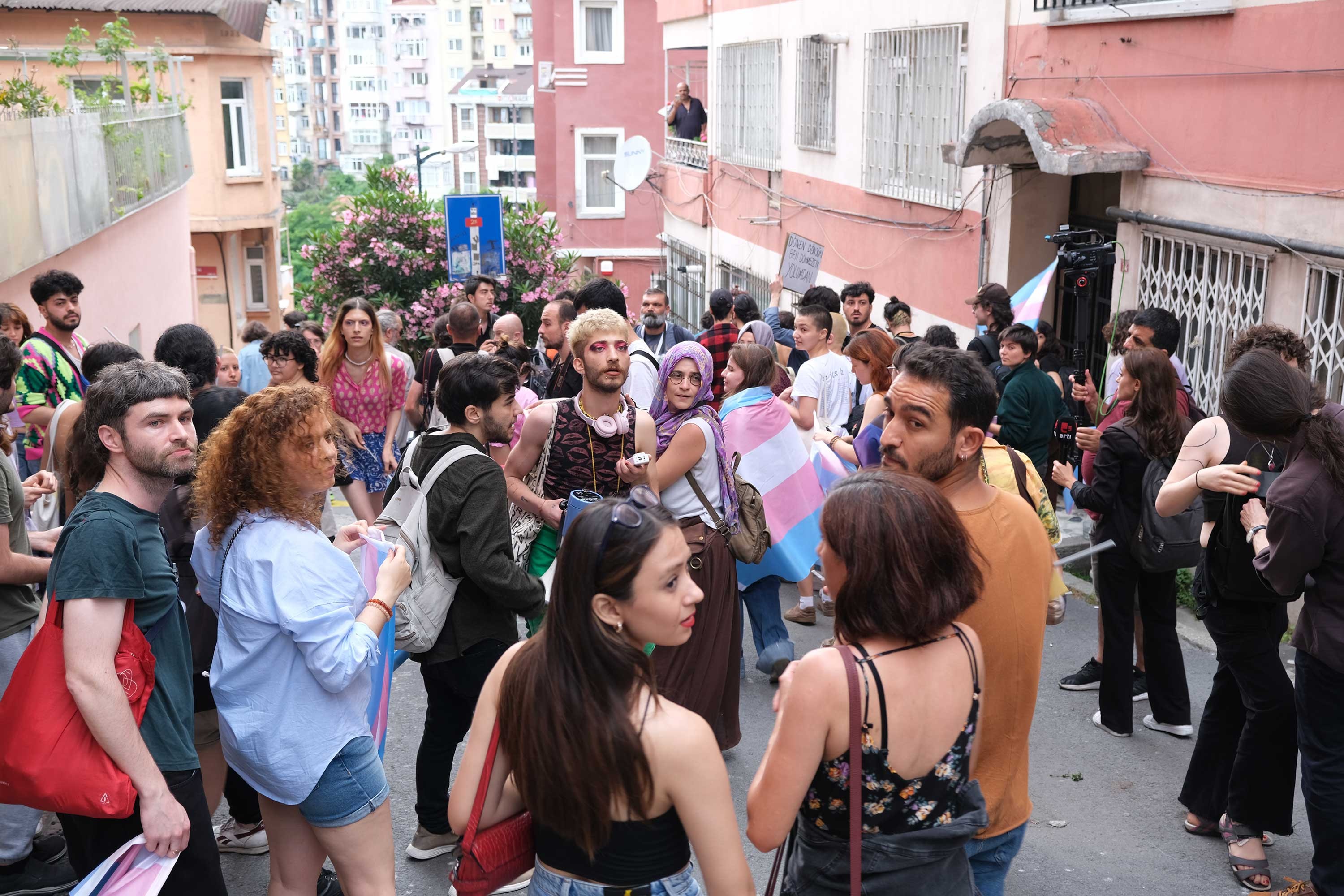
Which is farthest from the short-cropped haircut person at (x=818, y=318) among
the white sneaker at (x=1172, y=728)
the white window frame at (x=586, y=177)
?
the white window frame at (x=586, y=177)

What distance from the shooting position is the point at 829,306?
9.56 meters

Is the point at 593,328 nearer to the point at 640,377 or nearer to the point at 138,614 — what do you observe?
the point at 640,377

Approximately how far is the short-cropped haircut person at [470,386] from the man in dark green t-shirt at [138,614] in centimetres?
111

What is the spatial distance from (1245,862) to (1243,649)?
0.80 metres

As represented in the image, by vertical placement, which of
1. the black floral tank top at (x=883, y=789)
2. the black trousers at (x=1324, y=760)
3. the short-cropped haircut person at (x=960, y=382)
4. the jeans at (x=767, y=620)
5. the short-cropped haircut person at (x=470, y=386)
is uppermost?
the short-cropped haircut person at (x=960, y=382)

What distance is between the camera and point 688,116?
2281 cm

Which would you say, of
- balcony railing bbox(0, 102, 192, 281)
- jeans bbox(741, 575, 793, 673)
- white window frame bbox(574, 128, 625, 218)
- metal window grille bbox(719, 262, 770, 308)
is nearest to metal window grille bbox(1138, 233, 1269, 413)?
jeans bbox(741, 575, 793, 673)

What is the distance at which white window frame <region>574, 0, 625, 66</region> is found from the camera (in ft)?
103

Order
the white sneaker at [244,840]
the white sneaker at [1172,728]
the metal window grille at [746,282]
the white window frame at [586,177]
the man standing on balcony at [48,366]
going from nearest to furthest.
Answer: the white sneaker at [244,840] → the white sneaker at [1172,728] → the man standing on balcony at [48,366] → the metal window grille at [746,282] → the white window frame at [586,177]

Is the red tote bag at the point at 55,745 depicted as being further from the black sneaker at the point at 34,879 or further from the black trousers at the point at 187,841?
the black sneaker at the point at 34,879

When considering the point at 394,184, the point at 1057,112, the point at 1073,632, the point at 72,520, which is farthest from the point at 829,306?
the point at 394,184

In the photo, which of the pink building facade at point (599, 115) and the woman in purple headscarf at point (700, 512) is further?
the pink building facade at point (599, 115)

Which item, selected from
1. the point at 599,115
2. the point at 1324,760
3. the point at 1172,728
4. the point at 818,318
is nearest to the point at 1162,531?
the point at 1172,728

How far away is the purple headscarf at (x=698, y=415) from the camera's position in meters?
5.14
